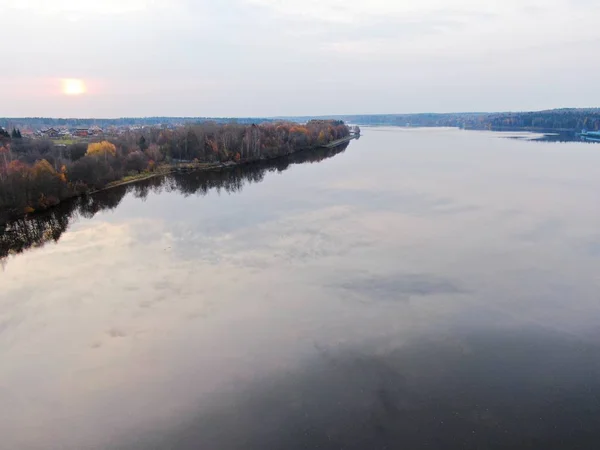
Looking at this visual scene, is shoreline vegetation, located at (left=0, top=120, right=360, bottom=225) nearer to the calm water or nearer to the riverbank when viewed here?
the riverbank

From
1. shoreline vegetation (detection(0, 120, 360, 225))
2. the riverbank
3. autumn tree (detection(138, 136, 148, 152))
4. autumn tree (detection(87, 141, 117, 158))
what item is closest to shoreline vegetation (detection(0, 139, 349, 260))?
the riverbank

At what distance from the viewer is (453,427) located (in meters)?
8.04

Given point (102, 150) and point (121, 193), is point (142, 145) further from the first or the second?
point (121, 193)

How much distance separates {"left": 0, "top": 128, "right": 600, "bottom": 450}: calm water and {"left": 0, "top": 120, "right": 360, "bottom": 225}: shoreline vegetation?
10.0 feet

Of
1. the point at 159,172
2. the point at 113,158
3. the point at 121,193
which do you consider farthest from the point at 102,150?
the point at 121,193

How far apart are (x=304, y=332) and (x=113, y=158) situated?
102 ft

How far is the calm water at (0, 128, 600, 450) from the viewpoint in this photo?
818 centimetres

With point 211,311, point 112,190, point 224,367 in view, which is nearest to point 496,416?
point 224,367

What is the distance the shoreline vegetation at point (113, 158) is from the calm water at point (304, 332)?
10.0 feet

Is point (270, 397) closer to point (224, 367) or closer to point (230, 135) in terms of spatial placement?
point (224, 367)

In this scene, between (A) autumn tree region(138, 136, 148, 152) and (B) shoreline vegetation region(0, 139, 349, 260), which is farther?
(A) autumn tree region(138, 136, 148, 152)

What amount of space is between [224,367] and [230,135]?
4199 centimetres

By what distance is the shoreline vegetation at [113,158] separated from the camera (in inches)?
971

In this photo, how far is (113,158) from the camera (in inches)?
1441
